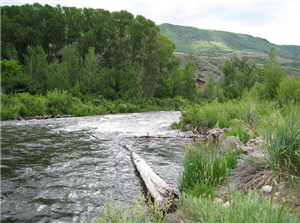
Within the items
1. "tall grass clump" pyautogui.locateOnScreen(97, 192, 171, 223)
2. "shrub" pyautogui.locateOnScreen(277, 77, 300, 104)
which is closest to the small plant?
"tall grass clump" pyautogui.locateOnScreen(97, 192, 171, 223)

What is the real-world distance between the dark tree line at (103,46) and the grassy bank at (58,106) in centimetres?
455

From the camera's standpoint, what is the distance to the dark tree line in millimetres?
45094

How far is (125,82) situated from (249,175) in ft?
136

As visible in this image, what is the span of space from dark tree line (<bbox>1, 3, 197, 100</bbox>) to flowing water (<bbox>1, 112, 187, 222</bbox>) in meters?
31.7

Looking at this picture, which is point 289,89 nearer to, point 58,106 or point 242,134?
point 242,134

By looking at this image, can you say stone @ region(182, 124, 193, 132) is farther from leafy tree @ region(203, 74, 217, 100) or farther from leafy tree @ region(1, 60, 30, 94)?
leafy tree @ region(203, 74, 217, 100)

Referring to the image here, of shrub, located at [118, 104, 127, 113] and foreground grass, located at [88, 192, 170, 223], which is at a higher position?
foreground grass, located at [88, 192, 170, 223]

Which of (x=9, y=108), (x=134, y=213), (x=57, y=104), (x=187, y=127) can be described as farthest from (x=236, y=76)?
(x=134, y=213)

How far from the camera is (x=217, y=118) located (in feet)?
50.1

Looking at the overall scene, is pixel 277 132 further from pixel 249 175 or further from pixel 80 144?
pixel 80 144

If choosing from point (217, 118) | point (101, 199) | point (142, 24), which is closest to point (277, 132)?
point (101, 199)

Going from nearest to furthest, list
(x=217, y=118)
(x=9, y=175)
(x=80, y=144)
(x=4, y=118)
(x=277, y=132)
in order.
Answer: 1. (x=277, y=132)
2. (x=9, y=175)
3. (x=80, y=144)
4. (x=217, y=118)
5. (x=4, y=118)

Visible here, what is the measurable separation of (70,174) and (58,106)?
23192 millimetres

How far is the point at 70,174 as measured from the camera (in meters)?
7.54
